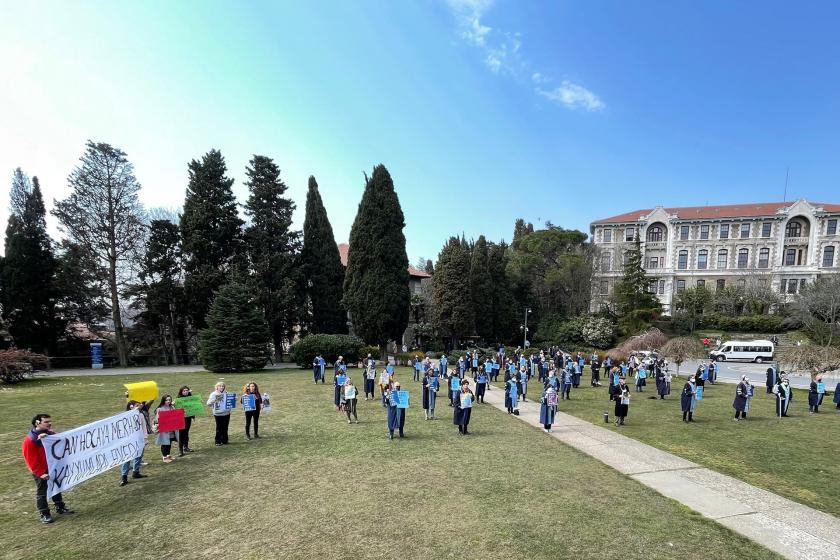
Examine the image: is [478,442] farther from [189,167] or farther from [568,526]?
[189,167]

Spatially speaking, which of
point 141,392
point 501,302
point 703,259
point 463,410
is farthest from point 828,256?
point 141,392

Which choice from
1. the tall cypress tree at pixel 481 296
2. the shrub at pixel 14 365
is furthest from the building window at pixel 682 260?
the shrub at pixel 14 365

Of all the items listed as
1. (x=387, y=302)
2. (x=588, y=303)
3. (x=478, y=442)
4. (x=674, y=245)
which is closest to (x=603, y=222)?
(x=674, y=245)

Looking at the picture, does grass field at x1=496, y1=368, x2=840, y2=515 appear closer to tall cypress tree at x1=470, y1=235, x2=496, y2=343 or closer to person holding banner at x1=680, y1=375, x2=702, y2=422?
person holding banner at x1=680, y1=375, x2=702, y2=422

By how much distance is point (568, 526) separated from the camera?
6457 mm

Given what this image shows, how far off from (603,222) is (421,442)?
57.2 meters

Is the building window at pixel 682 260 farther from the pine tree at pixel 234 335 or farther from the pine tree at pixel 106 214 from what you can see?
the pine tree at pixel 106 214

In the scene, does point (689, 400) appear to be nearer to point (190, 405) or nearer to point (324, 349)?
point (190, 405)

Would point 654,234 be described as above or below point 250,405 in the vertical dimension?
above

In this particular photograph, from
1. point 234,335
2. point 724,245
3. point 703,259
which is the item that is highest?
point 724,245

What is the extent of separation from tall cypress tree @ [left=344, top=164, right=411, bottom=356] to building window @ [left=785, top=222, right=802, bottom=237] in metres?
51.6

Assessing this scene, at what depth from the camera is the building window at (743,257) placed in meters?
54.5

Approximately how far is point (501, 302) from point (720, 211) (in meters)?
36.3

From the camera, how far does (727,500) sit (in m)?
7.75
